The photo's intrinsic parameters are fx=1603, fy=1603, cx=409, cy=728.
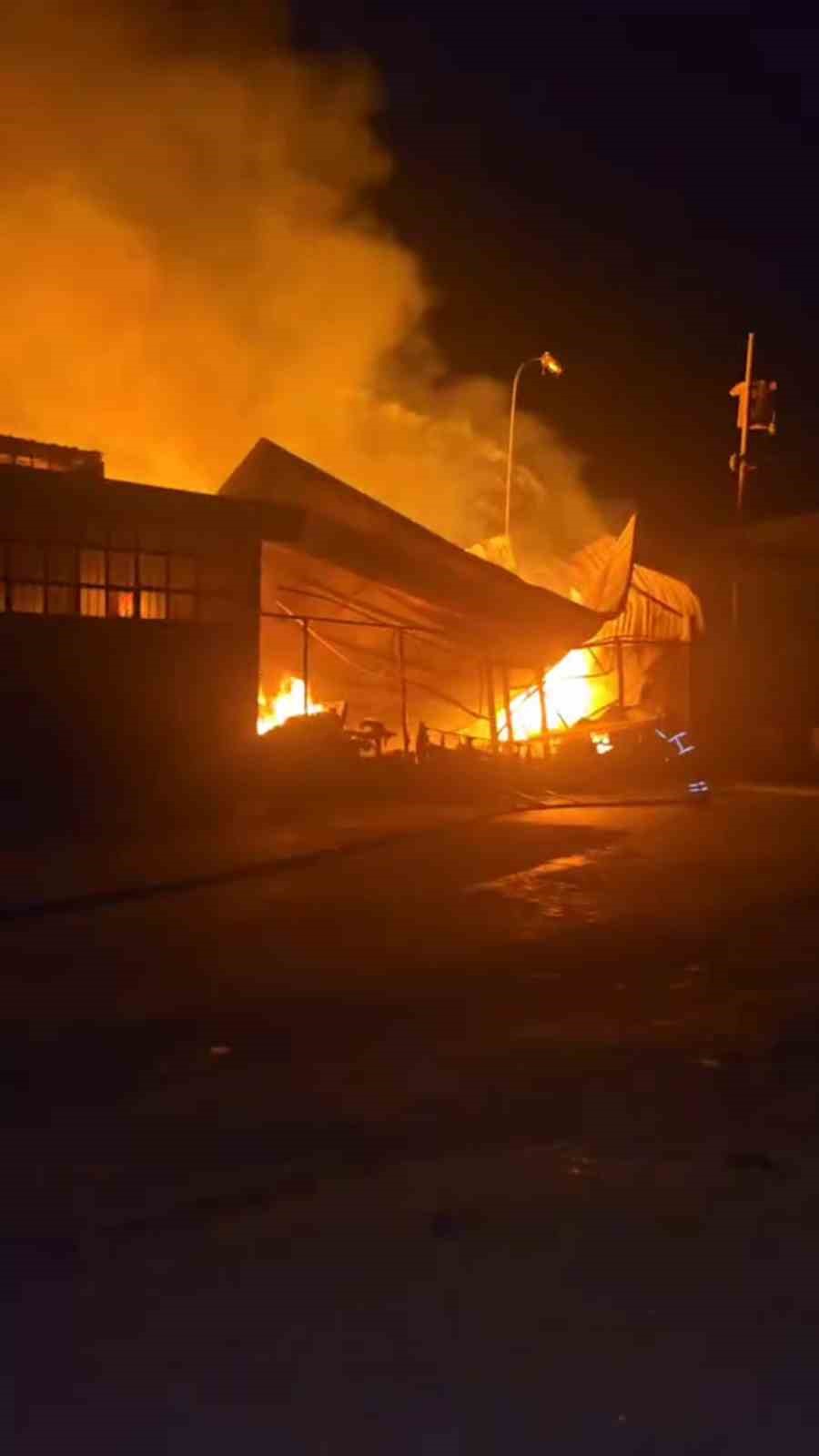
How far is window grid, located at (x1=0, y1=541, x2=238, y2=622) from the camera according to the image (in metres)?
20.8

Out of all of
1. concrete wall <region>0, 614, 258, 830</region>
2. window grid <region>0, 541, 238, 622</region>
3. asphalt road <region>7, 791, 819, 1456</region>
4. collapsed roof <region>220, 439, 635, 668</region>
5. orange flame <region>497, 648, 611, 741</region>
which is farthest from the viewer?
orange flame <region>497, 648, 611, 741</region>

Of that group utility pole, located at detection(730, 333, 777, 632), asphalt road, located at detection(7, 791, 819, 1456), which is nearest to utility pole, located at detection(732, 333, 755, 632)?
utility pole, located at detection(730, 333, 777, 632)

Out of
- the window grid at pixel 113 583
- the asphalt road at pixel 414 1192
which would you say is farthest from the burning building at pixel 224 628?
the asphalt road at pixel 414 1192

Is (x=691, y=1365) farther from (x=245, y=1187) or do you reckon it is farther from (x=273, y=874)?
(x=273, y=874)

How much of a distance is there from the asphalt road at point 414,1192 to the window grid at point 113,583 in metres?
9.00

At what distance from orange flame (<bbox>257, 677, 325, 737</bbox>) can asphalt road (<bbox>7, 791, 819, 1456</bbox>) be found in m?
16.3

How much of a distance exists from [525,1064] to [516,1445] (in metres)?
4.21

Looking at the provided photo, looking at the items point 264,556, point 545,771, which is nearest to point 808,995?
point 264,556

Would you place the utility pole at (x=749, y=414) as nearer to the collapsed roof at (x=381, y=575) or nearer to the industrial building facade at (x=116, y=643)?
the collapsed roof at (x=381, y=575)

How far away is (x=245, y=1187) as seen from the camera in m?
6.18

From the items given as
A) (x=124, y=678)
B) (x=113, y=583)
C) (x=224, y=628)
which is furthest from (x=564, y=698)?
(x=113, y=583)

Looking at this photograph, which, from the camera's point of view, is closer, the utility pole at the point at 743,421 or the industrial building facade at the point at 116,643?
the industrial building facade at the point at 116,643

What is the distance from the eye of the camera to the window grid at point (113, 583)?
2081 cm

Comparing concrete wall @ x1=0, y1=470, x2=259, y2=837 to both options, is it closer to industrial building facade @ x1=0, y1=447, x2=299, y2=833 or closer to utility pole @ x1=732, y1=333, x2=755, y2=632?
industrial building facade @ x1=0, y1=447, x2=299, y2=833
